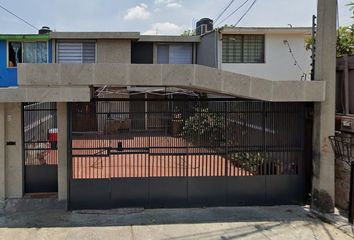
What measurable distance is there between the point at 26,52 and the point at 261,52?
11810 millimetres

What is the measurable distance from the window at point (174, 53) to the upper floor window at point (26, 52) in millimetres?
5876

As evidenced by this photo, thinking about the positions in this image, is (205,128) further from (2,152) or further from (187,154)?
(2,152)

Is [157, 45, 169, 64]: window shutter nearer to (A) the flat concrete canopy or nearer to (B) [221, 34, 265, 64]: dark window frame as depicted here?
(B) [221, 34, 265, 64]: dark window frame

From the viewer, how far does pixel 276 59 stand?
16484 millimetres

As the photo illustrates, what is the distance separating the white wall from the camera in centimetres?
1631

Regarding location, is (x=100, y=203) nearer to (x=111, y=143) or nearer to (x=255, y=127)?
(x=111, y=143)

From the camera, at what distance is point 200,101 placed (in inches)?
340

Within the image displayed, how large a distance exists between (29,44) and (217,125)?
1330 cm

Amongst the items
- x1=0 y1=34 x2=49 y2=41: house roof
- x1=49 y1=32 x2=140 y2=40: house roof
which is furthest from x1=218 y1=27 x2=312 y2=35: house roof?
x1=0 y1=34 x2=49 y2=41: house roof

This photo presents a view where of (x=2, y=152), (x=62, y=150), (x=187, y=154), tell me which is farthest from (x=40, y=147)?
Result: (x=187, y=154)

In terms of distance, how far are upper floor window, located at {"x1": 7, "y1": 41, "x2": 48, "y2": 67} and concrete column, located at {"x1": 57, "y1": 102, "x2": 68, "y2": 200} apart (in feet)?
34.9

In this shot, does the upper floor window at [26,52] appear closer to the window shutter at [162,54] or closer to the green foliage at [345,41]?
the window shutter at [162,54]

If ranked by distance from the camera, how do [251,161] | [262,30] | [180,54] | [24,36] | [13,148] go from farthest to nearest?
[180,54] < [24,36] < [262,30] < [13,148] < [251,161]

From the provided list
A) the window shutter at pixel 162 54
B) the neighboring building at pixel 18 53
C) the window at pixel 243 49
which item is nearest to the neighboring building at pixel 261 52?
the window at pixel 243 49
